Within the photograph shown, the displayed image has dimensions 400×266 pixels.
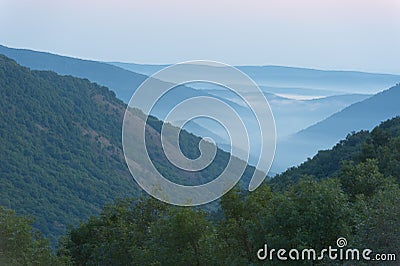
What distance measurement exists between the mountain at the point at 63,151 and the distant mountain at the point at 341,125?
18.7 m

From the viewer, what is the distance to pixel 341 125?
277 ft

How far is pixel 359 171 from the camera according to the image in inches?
576

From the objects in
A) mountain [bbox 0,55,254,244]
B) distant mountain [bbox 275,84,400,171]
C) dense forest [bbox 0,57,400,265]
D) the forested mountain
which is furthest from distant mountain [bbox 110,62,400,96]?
the forested mountain

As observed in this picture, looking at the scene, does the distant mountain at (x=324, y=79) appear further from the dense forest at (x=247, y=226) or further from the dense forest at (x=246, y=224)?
the dense forest at (x=247, y=226)

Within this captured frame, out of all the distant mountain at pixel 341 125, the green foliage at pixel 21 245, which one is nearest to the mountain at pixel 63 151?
the distant mountain at pixel 341 125

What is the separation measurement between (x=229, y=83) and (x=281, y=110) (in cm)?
6811

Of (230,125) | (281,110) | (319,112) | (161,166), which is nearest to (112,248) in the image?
(230,125)

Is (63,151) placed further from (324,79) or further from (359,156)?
(324,79)

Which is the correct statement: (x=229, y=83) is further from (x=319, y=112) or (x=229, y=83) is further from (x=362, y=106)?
(x=319, y=112)

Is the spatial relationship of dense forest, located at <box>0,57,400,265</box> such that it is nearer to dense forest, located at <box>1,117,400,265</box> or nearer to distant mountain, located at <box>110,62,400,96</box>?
dense forest, located at <box>1,117,400,265</box>

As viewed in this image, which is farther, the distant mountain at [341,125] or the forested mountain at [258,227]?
the distant mountain at [341,125]

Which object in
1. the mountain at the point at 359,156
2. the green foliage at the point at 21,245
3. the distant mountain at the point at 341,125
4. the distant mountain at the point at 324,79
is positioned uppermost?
the distant mountain at the point at 324,79

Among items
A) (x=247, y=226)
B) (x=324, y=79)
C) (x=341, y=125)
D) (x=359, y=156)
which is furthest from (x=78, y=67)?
(x=247, y=226)

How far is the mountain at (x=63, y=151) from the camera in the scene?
1544 inches
